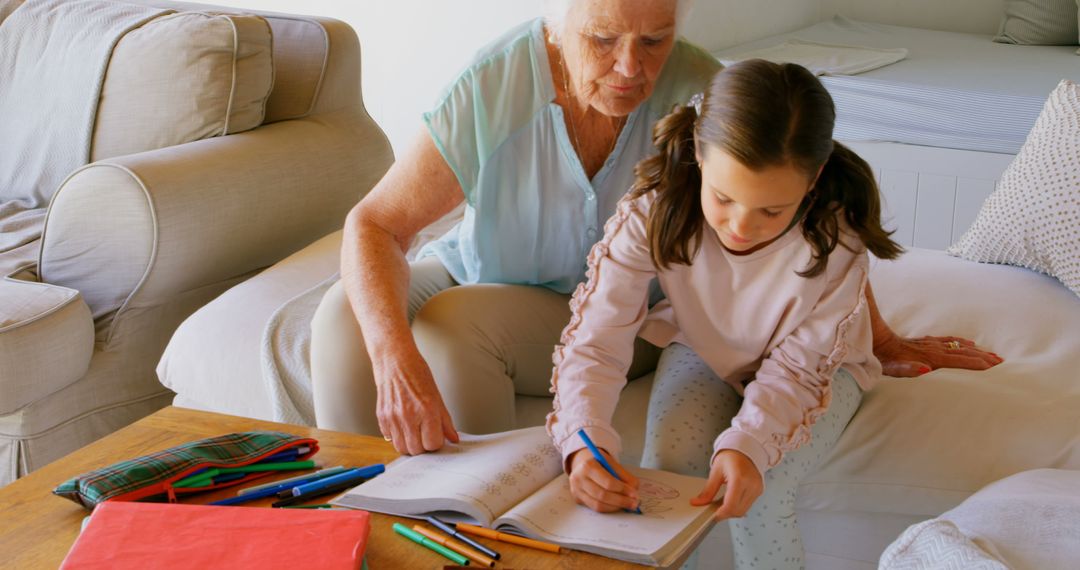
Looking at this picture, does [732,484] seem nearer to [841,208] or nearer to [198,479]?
[841,208]

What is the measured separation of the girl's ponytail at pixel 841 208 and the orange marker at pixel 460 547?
0.57 metres

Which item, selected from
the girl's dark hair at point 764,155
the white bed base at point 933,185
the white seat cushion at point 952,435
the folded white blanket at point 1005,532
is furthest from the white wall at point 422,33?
the folded white blanket at point 1005,532

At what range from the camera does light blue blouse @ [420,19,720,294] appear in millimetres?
1533

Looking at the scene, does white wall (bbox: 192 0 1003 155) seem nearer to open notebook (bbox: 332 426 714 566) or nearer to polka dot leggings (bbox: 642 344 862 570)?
polka dot leggings (bbox: 642 344 862 570)

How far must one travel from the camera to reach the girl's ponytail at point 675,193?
1.35 m

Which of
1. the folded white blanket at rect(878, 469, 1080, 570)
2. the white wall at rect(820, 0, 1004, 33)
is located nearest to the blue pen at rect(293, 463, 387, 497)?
the folded white blanket at rect(878, 469, 1080, 570)

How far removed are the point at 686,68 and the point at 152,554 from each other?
3.27 feet

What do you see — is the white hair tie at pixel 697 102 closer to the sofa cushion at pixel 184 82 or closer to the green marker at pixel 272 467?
the green marker at pixel 272 467

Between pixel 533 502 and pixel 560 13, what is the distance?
2.27ft

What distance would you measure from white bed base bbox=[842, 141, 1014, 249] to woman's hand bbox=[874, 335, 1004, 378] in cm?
136

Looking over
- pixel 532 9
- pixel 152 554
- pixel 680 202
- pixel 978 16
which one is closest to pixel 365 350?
pixel 680 202

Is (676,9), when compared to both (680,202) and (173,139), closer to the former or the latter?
(680,202)

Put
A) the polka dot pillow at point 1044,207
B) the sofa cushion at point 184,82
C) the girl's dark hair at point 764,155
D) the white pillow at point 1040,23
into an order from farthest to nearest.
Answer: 1. the white pillow at point 1040,23
2. the sofa cushion at point 184,82
3. the polka dot pillow at point 1044,207
4. the girl's dark hair at point 764,155

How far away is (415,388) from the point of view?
1.29 meters
